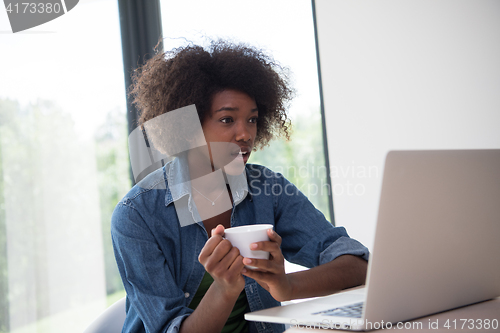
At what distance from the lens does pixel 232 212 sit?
4.23 ft

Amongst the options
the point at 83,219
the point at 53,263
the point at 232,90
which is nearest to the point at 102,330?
the point at 232,90

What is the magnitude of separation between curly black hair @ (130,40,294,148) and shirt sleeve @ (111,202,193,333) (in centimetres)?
44

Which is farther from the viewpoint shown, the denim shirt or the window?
the window

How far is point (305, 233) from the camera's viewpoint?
1.26 metres

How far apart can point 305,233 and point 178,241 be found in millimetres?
403

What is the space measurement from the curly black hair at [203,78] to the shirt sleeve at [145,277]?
0.44m

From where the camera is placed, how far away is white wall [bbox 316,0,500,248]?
1.78 meters

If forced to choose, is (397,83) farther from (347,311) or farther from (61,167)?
(61,167)

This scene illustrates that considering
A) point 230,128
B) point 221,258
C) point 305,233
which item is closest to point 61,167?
point 230,128

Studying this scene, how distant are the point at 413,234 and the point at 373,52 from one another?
5.24 ft

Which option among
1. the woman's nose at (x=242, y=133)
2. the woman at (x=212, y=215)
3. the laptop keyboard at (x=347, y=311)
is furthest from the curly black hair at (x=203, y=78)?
the laptop keyboard at (x=347, y=311)

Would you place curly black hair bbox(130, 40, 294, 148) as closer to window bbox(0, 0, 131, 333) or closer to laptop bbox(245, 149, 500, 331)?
window bbox(0, 0, 131, 333)

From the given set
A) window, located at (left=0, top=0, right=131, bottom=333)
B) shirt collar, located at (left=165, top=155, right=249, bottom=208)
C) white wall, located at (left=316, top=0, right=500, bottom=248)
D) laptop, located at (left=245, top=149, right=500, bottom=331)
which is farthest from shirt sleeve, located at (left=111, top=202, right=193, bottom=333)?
white wall, located at (left=316, top=0, right=500, bottom=248)

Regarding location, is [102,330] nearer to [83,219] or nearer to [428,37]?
[83,219]
